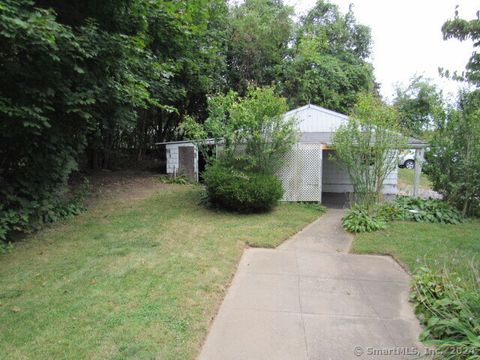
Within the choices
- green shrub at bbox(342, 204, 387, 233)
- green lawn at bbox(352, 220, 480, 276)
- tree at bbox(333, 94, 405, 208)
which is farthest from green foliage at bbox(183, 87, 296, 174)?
green lawn at bbox(352, 220, 480, 276)

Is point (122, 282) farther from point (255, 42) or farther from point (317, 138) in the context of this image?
point (255, 42)

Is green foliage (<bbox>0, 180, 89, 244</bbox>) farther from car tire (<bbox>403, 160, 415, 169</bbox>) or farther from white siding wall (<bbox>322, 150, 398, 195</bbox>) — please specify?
car tire (<bbox>403, 160, 415, 169</bbox>)

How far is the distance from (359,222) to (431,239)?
134 cm

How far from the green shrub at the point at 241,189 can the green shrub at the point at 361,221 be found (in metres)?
1.88

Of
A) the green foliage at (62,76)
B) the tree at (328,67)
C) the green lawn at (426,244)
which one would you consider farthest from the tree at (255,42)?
the green lawn at (426,244)

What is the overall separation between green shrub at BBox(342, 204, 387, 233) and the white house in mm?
1601

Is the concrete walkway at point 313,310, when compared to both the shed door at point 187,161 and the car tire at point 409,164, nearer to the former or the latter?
the shed door at point 187,161

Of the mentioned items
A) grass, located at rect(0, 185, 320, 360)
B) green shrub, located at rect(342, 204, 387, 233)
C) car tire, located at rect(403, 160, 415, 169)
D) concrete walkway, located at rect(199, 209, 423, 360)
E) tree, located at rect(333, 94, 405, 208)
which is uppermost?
tree, located at rect(333, 94, 405, 208)

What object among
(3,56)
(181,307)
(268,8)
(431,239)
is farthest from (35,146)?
(268,8)

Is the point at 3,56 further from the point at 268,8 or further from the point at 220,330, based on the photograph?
the point at 268,8

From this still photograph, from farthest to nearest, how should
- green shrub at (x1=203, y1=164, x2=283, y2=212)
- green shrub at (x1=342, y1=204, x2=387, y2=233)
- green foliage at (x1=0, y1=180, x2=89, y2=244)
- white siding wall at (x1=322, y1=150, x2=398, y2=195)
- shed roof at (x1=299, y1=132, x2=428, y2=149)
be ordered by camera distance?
white siding wall at (x1=322, y1=150, x2=398, y2=195)
shed roof at (x1=299, y1=132, x2=428, y2=149)
green shrub at (x1=203, y1=164, x2=283, y2=212)
green shrub at (x1=342, y1=204, x2=387, y2=233)
green foliage at (x1=0, y1=180, x2=89, y2=244)

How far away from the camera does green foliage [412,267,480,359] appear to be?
2464 mm

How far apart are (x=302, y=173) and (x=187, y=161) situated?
571 centimetres

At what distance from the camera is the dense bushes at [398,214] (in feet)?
22.5
